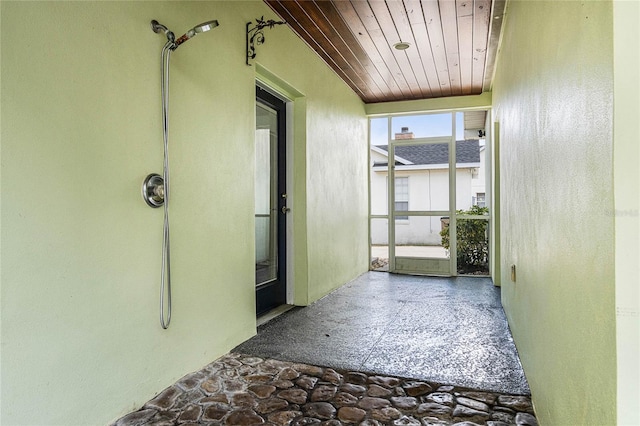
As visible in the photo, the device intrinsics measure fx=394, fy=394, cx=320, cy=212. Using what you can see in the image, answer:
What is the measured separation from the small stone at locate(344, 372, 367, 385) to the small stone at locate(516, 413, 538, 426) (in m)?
0.78

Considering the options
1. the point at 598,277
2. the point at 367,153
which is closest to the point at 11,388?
the point at 598,277

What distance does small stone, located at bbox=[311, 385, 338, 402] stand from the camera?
6.79 ft

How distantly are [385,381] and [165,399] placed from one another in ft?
3.91

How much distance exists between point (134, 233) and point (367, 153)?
4.87 m

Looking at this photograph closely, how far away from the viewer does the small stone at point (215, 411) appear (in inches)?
74.3

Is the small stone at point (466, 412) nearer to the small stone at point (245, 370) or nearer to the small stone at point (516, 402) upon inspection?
the small stone at point (516, 402)

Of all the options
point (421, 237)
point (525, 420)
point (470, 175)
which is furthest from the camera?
point (470, 175)

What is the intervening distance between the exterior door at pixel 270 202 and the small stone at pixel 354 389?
151 cm

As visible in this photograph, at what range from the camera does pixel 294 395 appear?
210cm

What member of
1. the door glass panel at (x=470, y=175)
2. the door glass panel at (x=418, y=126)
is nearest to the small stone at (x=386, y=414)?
the door glass panel at (x=470, y=175)

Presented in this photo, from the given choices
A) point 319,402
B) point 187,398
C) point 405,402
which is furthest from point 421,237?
point 187,398

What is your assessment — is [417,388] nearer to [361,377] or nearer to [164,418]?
[361,377]

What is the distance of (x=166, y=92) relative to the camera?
214 centimetres

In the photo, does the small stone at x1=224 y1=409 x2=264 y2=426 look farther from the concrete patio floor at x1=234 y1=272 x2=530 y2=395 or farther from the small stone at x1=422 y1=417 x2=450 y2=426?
the small stone at x1=422 y1=417 x2=450 y2=426
